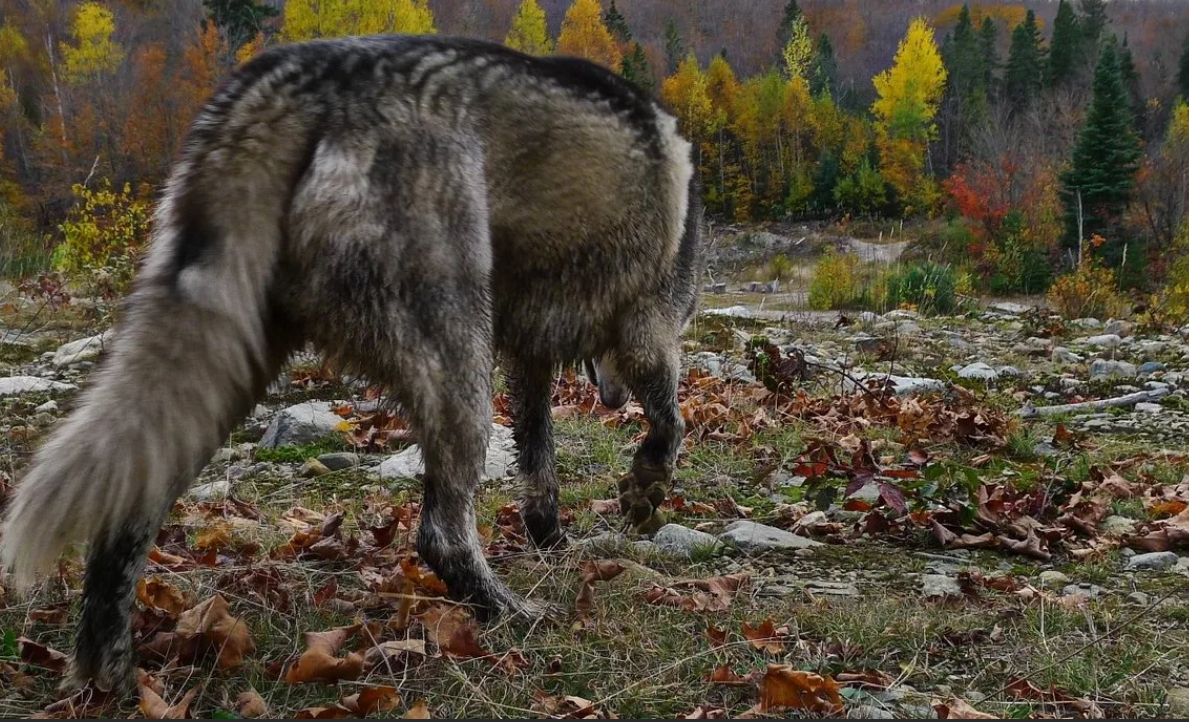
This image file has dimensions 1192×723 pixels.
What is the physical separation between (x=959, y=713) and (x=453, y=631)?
1409mm

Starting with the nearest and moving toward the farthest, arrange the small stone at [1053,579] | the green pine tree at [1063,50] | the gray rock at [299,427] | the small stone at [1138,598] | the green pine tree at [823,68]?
1. the small stone at [1138,598]
2. the small stone at [1053,579]
3. the gray rock at [299,427]
4. the green pine tree at [1063,50]
5. the green pine tree at [823,68]

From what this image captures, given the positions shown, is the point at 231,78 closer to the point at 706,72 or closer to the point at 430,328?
the point at 430,328

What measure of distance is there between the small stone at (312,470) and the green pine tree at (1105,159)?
496 centimetres

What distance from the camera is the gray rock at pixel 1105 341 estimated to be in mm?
8414

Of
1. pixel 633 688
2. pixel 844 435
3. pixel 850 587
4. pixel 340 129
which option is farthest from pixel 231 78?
pixel 844 435

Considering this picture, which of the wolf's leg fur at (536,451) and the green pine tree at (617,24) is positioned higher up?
the green pine tree at (617,24)

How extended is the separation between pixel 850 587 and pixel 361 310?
2.03m

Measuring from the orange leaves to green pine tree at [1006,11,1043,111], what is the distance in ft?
60.8

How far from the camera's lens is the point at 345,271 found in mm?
2744

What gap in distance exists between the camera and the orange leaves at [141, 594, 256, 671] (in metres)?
2.77

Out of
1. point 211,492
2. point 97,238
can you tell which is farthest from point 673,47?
point 211,492

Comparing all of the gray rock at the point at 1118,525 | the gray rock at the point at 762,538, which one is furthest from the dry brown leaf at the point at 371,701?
the gray rock at the point at 1118,525

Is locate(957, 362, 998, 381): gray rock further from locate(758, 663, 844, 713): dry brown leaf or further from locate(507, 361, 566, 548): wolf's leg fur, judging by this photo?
locate(758, 663, 844, 713): dry brown leaf

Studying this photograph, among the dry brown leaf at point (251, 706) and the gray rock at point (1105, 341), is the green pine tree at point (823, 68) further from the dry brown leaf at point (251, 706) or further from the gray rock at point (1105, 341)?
the dry brown leaf at point (251, 706)
